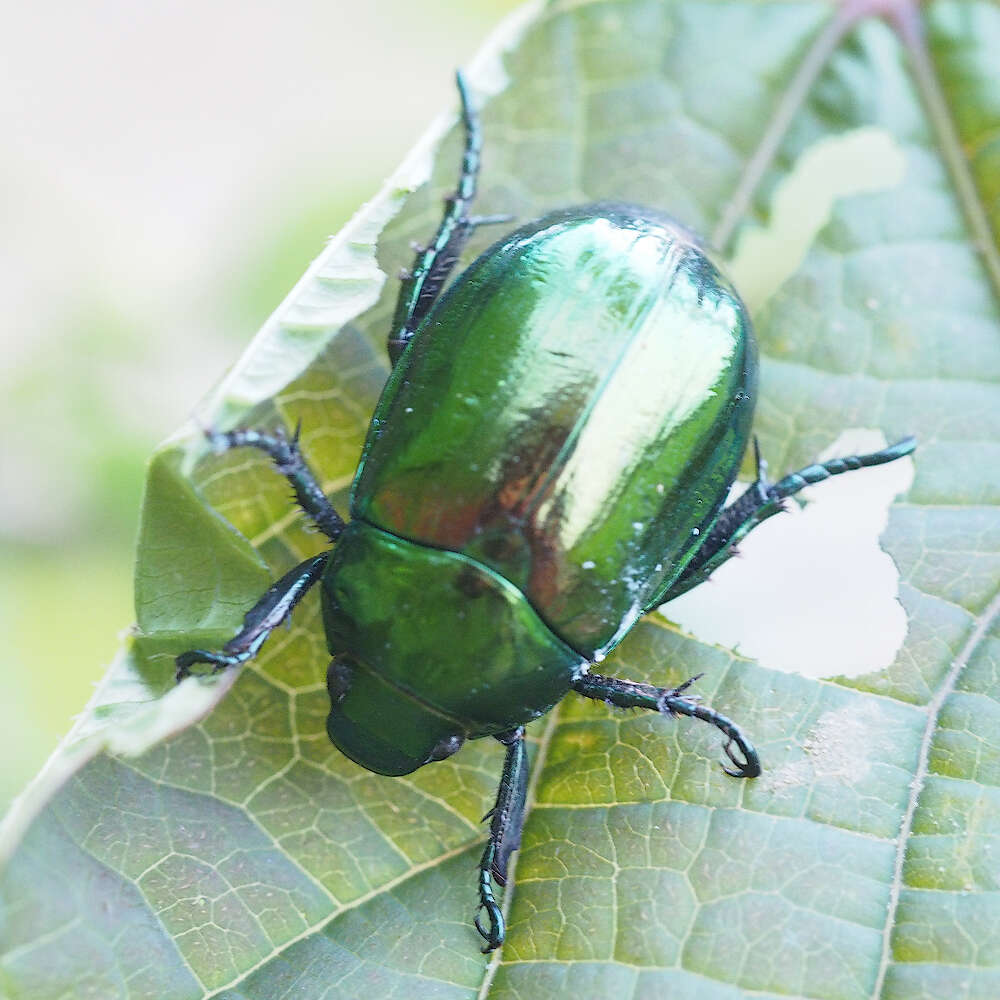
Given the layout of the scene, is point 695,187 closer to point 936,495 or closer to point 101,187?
point 936,495

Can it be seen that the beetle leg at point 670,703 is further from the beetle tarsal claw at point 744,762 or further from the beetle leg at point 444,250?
the beetle leg at point 444,250

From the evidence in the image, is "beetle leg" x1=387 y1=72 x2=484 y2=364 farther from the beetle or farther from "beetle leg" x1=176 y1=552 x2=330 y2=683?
"beetle leg" x1=176 y1=552 x2=330 y2=683

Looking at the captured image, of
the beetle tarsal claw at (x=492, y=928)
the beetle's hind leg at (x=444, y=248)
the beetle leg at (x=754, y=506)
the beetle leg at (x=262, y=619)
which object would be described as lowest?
the beetle tarsal claw at (x=492, y=928)

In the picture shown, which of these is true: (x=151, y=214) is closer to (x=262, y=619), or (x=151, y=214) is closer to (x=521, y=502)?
(x=262, y=619)

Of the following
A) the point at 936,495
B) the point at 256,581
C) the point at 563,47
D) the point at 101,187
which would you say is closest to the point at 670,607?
the point at 936,495

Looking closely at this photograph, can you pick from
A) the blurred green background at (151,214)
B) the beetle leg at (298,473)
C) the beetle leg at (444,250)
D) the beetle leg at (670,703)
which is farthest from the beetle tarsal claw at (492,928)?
the blurred green background at (151,214)

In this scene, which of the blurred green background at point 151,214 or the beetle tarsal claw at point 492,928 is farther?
the blurred green background at point 151,214

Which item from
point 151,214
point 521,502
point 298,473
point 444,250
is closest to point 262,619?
point 298,473
